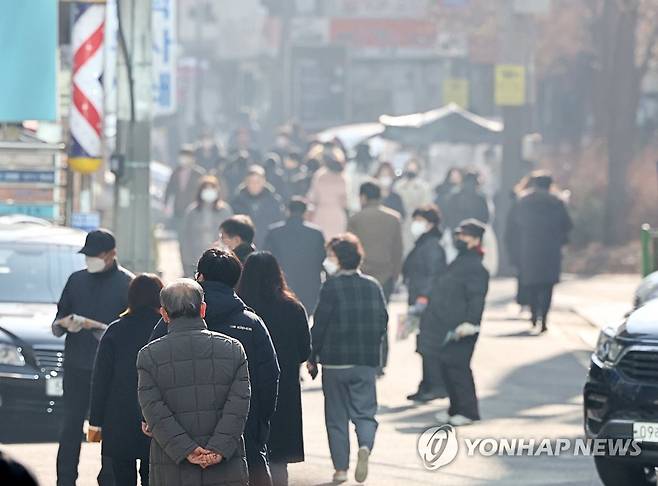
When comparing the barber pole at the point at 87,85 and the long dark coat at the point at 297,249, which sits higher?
the barber pole at the point at 87,85

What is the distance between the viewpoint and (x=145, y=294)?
946 centimetres

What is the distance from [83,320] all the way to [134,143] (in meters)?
6.07

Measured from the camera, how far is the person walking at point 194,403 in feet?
25.2

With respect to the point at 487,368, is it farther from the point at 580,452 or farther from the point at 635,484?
the point at 635,484

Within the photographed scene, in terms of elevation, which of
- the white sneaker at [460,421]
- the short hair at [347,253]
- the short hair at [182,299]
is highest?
the short hair at [182,299]

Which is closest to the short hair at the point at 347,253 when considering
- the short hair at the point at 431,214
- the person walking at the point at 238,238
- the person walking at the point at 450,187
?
the person walking at the point at 238,238

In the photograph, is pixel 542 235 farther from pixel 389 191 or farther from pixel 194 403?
pixel 194 403

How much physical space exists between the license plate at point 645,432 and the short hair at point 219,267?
2.63 metres

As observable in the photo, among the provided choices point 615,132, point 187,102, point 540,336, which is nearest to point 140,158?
point 540,336

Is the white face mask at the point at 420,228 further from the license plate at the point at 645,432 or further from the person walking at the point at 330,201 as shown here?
the license plate at the point at 645,432

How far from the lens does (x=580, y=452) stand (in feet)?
41.6

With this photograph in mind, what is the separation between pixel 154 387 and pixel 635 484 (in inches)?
161

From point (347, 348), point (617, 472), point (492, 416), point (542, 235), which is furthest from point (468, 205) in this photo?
point (617, 472)

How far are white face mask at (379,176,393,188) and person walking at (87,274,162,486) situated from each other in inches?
652
